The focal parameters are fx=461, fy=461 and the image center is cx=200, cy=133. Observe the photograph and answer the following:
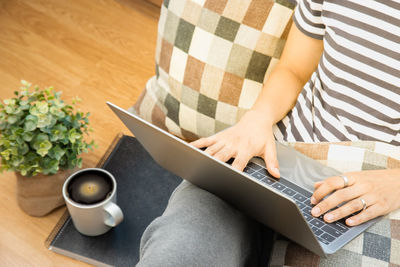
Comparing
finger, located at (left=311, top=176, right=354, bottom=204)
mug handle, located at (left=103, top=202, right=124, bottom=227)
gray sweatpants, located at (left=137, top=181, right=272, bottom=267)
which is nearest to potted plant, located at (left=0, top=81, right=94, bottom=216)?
mug handle, located at (left=103, top=202, right=124, bottom=227)

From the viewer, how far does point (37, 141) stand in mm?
1095

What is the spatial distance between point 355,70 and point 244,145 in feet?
0.83

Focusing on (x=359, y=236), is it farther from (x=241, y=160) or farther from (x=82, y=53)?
(x=82, y=53)

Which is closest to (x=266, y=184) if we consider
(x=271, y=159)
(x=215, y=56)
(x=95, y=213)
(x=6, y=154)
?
(x=271, y=159)

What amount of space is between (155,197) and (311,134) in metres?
0.56

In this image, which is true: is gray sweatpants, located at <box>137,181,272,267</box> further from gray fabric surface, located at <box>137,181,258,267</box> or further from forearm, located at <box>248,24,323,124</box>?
forearm, located at <box>248,24,323,124</box>

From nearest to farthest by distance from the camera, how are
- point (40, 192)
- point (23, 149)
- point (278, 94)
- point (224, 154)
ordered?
point (224, 154)
point (278, 94)
point (23, 149)
point (40, 192)

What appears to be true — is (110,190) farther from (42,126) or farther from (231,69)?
(231,69)

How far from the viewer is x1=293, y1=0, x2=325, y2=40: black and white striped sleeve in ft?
2.98

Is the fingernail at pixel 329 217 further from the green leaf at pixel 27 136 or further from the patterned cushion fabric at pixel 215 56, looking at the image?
the green leaf at pixel 27 136

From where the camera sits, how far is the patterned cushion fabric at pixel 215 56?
1.04 meters

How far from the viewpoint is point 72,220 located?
1.26 metres

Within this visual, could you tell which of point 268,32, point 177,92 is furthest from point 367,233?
point 177,92

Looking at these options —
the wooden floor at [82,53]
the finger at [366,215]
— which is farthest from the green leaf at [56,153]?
the finger at [366,215]
